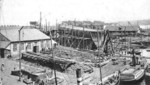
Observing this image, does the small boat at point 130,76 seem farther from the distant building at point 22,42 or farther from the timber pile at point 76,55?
the distant building at point 22,42

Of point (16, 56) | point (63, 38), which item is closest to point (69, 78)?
point (16, 56)

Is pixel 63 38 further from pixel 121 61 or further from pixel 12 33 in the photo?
pixel 121 61

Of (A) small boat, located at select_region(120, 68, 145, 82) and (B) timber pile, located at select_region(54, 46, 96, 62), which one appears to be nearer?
(A) small boat, located at select_region(120, 68, 145, 82)

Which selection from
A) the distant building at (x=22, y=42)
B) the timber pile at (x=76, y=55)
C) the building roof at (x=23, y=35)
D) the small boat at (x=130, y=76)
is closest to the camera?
the small boat at (x=130, y=76)

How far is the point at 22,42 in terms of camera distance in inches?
1443

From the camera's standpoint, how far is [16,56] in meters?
35.5

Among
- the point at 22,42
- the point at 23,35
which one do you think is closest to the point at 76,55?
the point at 22,42

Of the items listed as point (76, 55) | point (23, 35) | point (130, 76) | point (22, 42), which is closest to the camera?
point (130, 76)

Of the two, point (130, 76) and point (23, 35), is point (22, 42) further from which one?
point (130, 76)

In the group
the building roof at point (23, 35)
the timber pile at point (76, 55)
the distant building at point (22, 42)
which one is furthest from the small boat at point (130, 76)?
the building roof at point (23, 35)

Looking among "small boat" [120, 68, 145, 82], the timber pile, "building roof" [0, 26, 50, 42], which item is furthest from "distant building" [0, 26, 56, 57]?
"small boat" [120, 68, 145, 82]

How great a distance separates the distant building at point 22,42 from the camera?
34094 mm

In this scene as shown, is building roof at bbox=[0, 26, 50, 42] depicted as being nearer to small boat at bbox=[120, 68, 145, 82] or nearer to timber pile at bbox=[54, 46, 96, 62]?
timber pile at bbox=[54, 46, 96, 62]

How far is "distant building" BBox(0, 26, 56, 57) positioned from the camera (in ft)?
112
